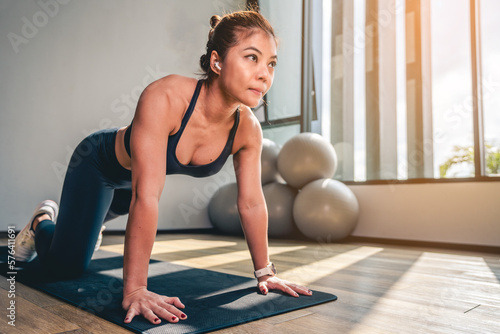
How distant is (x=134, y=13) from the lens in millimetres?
3852

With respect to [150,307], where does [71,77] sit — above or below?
above

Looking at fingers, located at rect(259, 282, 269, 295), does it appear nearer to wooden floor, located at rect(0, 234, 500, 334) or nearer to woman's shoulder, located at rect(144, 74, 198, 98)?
wooden floor, located at rect(0, 234, 500, 334)

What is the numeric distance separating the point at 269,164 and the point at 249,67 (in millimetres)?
2512

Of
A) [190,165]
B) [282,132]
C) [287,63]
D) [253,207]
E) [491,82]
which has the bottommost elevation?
[253,207]

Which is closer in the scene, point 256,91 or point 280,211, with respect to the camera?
point 256,91

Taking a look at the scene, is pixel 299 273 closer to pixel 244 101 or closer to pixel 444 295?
pixel 444 295

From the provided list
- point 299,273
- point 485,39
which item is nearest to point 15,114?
point 299,273

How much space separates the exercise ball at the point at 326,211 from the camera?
9.77 ft

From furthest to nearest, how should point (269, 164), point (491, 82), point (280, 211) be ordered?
point (269, 164), point (280, 211), point (491, 82)

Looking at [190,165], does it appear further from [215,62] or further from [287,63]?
[287,63]

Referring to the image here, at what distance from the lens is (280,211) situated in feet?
11.0

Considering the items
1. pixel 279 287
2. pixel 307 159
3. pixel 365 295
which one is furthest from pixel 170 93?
pixel 307 159

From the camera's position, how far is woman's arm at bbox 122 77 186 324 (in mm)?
979

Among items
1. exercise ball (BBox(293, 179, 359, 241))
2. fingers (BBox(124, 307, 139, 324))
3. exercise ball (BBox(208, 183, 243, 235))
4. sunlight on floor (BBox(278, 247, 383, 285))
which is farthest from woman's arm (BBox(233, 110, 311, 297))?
exercise ball (BBox(208, 183, 243, 235))
